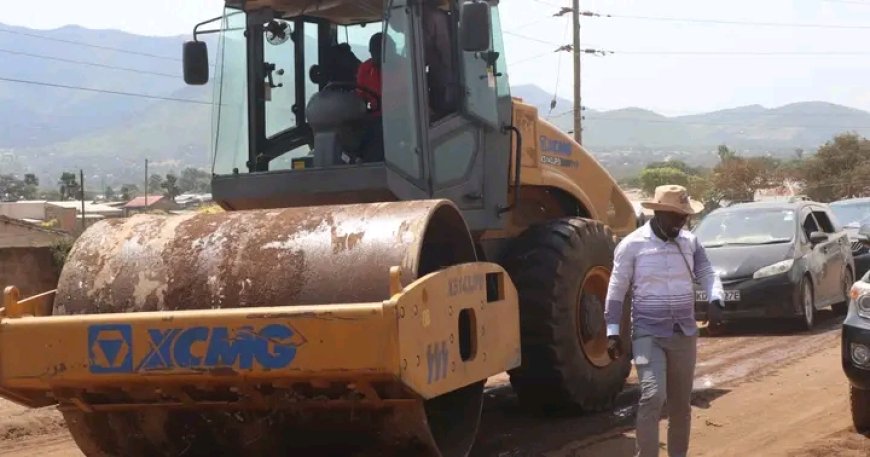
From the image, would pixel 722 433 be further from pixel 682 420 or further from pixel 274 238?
pixel 274 238

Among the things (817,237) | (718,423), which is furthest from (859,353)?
(817,237)

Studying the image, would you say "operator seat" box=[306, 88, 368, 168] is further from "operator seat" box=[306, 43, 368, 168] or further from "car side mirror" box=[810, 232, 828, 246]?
"car side mirror" box=[810, 232, 828, 246]

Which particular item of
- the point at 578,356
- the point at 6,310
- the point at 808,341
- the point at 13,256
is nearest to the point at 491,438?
the point at 578,356

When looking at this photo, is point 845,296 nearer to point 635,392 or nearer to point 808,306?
point 808,306

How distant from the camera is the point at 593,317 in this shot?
8125 millimetres

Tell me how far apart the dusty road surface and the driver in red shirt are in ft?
7.81

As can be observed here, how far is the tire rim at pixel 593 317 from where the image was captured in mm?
8039

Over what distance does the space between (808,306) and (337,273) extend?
9667 millimetres

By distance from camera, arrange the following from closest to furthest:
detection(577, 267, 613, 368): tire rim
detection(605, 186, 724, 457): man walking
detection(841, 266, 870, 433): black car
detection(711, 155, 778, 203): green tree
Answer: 1. detection(605, 186, 724, 457): man walking
2. detection(841, 266, 870, 433): black car
3. detection(577, 267, 613, 368): tire rim
4. detection(711, 155, 778, 203): green tree

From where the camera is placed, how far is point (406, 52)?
6992 millimetres

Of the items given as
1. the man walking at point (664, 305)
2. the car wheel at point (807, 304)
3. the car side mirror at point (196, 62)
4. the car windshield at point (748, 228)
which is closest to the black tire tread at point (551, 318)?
the man walking at point (664, 305)

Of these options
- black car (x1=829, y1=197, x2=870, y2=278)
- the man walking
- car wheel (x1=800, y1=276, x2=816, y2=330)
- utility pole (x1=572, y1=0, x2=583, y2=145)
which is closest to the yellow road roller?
the man walking

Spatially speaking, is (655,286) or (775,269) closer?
(655,286)

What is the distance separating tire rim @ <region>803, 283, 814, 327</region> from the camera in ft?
44.7
